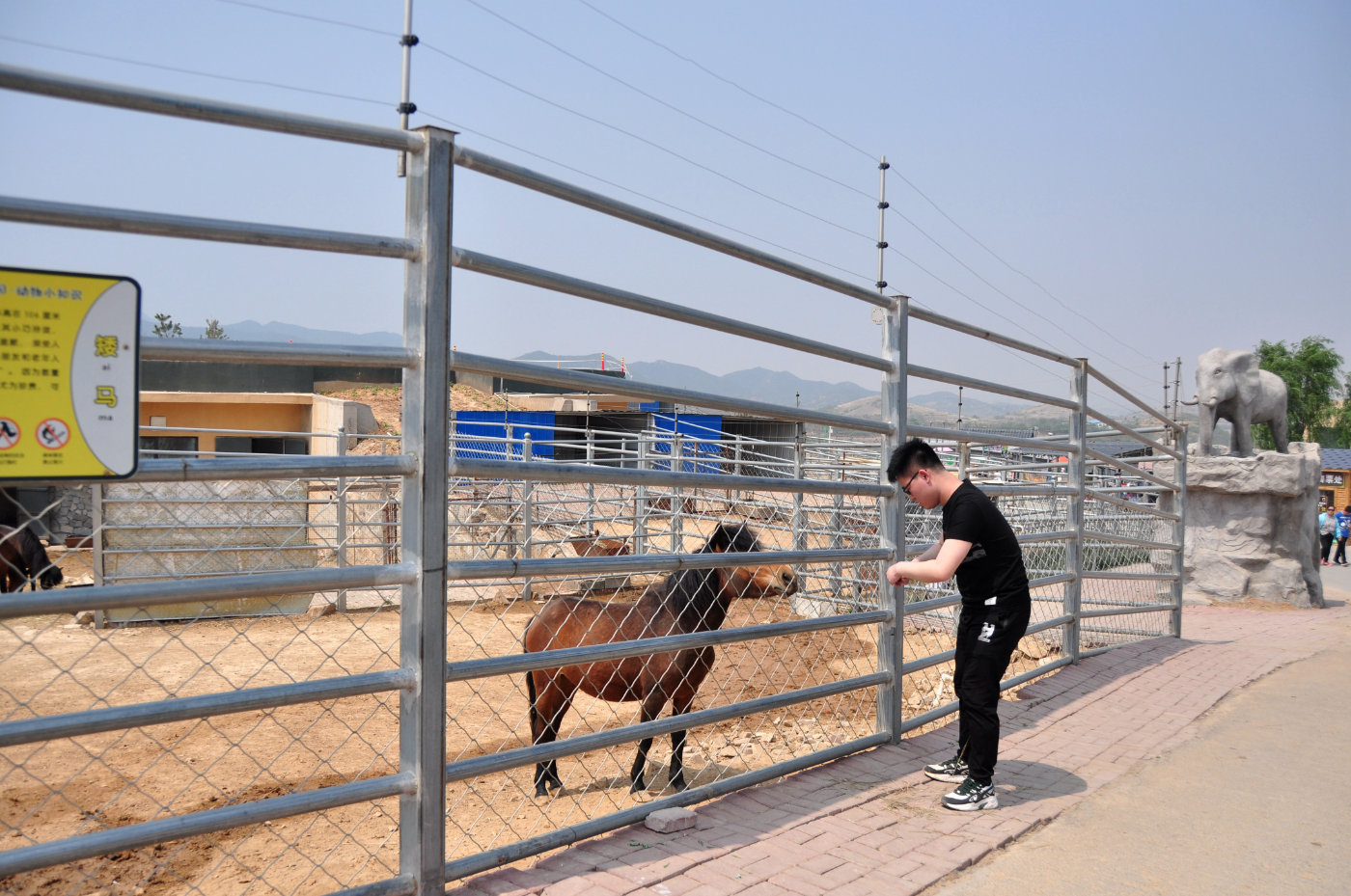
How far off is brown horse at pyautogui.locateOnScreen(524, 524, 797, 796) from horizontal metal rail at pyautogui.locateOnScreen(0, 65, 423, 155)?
236 centimetres

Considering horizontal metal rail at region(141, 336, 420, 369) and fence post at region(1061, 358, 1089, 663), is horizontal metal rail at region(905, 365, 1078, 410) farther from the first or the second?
horizontal metal rail at region(141, 336, 420, 369)

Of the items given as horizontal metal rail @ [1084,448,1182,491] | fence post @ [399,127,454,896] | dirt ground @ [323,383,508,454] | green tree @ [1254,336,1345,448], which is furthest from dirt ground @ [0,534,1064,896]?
green tree @ [1254,336,1345,448]

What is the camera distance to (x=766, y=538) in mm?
11273

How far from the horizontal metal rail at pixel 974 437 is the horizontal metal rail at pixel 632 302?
1.82 ft

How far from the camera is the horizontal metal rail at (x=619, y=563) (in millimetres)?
2580

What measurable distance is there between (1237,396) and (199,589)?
14.7 meters

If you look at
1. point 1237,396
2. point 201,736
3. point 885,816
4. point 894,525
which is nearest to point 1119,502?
point 894,525

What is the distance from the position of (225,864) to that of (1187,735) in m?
4.61

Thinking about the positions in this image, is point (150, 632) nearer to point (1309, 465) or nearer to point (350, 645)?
point (350, 645)

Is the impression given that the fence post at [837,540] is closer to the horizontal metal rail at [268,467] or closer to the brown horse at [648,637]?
the brown horse at [648,637]

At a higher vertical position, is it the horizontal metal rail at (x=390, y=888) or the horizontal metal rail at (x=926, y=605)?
the horizontal metal rail at (x=926, y=605)

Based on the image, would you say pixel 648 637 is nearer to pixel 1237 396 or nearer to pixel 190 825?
pixel 190 825

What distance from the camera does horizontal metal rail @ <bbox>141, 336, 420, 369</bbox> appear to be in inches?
82.9

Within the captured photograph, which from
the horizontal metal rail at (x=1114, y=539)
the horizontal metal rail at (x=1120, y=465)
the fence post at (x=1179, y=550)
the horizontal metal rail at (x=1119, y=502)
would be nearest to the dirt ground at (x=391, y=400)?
the fence post at (x=1179, y=550)
